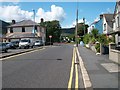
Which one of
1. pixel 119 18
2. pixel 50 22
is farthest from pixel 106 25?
pixel 50 22

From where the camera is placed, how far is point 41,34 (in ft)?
301

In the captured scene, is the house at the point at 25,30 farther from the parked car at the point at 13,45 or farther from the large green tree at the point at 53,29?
the parked car at the point at 13,45

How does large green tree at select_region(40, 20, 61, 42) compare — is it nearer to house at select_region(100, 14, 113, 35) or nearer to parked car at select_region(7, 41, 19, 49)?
house at select_region(100, 14, 113, 35)

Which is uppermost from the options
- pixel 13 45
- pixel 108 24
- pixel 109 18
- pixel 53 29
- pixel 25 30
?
pixel 109 18

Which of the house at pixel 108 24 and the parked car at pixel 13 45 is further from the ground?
the house at pixel 108 24

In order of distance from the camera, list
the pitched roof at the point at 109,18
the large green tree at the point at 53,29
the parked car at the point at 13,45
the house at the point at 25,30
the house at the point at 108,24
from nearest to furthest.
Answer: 1. the parked car at the point at 13,45
2. the house at the point at 108,24
3. the pitched roof at the point at 109,18
4. the house at the point at 25,30
5. the large green tree at the point at 53,29

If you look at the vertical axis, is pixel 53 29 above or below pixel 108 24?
above

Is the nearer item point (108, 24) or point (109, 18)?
point (108, 24)

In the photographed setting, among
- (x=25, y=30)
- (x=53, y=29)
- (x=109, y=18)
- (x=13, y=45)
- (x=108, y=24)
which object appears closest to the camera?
(x=13, y=45)

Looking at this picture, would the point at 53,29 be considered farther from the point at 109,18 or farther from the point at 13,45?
the point at 13,45

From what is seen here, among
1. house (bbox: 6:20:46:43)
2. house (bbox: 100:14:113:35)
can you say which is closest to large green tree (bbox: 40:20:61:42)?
house (bbox: 6:20:46:43)

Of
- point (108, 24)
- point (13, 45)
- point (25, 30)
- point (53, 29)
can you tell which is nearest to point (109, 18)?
point (108, 24)

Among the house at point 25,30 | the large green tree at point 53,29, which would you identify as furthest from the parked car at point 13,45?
the large green tree at point 53,29

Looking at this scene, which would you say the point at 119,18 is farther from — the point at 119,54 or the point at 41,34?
the point at 41,34
